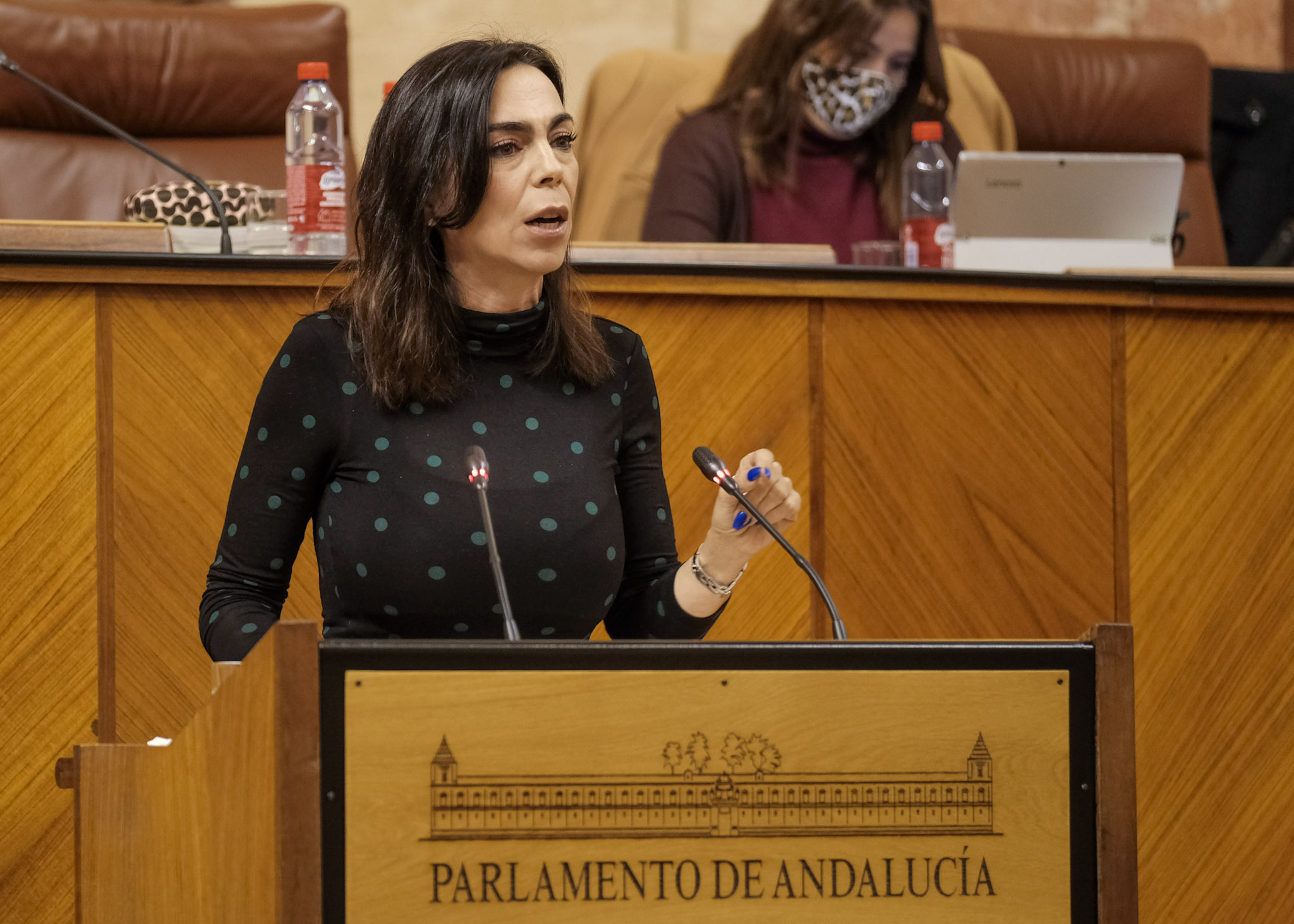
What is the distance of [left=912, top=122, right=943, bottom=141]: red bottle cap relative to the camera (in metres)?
2.26

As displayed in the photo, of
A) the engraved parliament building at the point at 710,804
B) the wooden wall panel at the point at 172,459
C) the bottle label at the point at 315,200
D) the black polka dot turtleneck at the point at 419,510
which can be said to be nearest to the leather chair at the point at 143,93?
the bottle label at the point at 315,200

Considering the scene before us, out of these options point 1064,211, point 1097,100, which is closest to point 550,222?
point 1064,211

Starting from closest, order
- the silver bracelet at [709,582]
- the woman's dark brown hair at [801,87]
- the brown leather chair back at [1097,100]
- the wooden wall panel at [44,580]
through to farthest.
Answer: the silver bracelet at [709,582], the wooden wall panel at [44,580], the woman's dark brown hair at [801,87], the brown leather chair back at [1097,100]

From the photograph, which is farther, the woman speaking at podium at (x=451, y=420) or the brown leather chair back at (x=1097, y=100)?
the brown leather chair back at (x=1097, y=100)

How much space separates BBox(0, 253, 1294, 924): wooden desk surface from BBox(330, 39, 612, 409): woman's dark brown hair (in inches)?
13.2

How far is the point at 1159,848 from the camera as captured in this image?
5.26ft

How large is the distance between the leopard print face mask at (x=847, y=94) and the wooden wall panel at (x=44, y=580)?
1.35 meters

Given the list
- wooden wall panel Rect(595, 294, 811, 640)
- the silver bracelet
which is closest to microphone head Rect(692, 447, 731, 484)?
the silver bracelet

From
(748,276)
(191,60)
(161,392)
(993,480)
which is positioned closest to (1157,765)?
(993,480)

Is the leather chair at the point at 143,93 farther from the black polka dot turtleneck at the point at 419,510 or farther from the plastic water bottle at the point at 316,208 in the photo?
the black polka dot turtleneck at the point at 419,510

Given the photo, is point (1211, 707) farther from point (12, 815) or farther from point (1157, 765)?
point (12, 815)

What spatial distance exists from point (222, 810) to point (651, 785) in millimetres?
245

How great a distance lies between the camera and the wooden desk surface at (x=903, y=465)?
1.51 metres

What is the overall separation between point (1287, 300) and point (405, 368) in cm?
110
